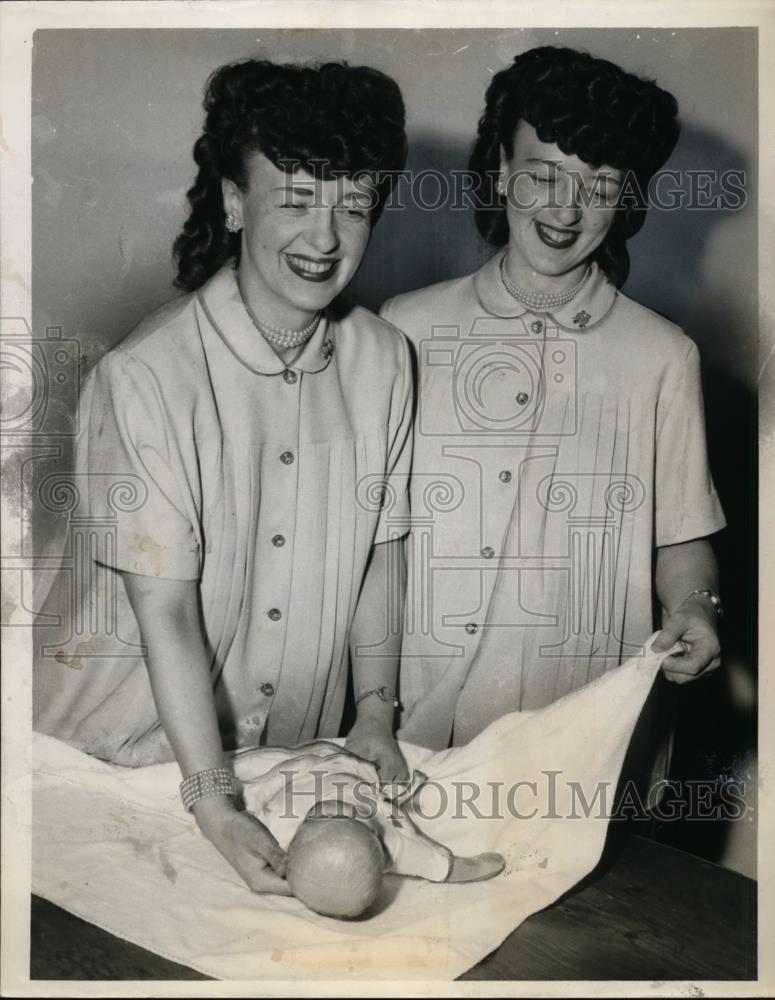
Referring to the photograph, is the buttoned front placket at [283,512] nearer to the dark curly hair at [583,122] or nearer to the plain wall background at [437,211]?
the plain wall background at [437,211]

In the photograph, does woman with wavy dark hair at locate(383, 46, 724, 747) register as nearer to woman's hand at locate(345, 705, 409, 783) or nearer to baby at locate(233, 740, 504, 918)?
woman's hand at locate(345, 705, 409, 783)

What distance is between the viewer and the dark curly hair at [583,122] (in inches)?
105

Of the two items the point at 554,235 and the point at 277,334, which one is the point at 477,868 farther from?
the point at 554,235

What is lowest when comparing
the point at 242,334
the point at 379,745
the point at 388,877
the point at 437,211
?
the point at 388,877

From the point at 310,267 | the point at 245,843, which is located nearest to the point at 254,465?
the point at 310,267

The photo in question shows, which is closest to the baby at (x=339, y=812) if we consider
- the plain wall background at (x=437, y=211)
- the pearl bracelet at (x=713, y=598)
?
the plain wall background at (x=437, y=211)

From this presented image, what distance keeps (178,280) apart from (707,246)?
110 centimetres

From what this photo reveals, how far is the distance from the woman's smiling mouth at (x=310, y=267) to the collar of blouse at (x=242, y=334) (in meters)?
0.10

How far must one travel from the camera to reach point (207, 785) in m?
2.57

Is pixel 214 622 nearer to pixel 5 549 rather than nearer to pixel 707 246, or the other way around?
pixel 5 549

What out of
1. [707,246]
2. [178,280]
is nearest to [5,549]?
[178,280]

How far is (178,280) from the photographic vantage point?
105 inches

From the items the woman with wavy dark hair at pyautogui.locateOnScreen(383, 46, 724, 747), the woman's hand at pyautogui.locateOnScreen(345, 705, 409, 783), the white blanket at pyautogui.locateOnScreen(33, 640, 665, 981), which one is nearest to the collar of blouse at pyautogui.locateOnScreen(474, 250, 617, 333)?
the woman with wavy dark hair at pyautogui.locateOnScreen(383, 46, 724, 747)

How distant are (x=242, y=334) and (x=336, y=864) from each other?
1044mm
